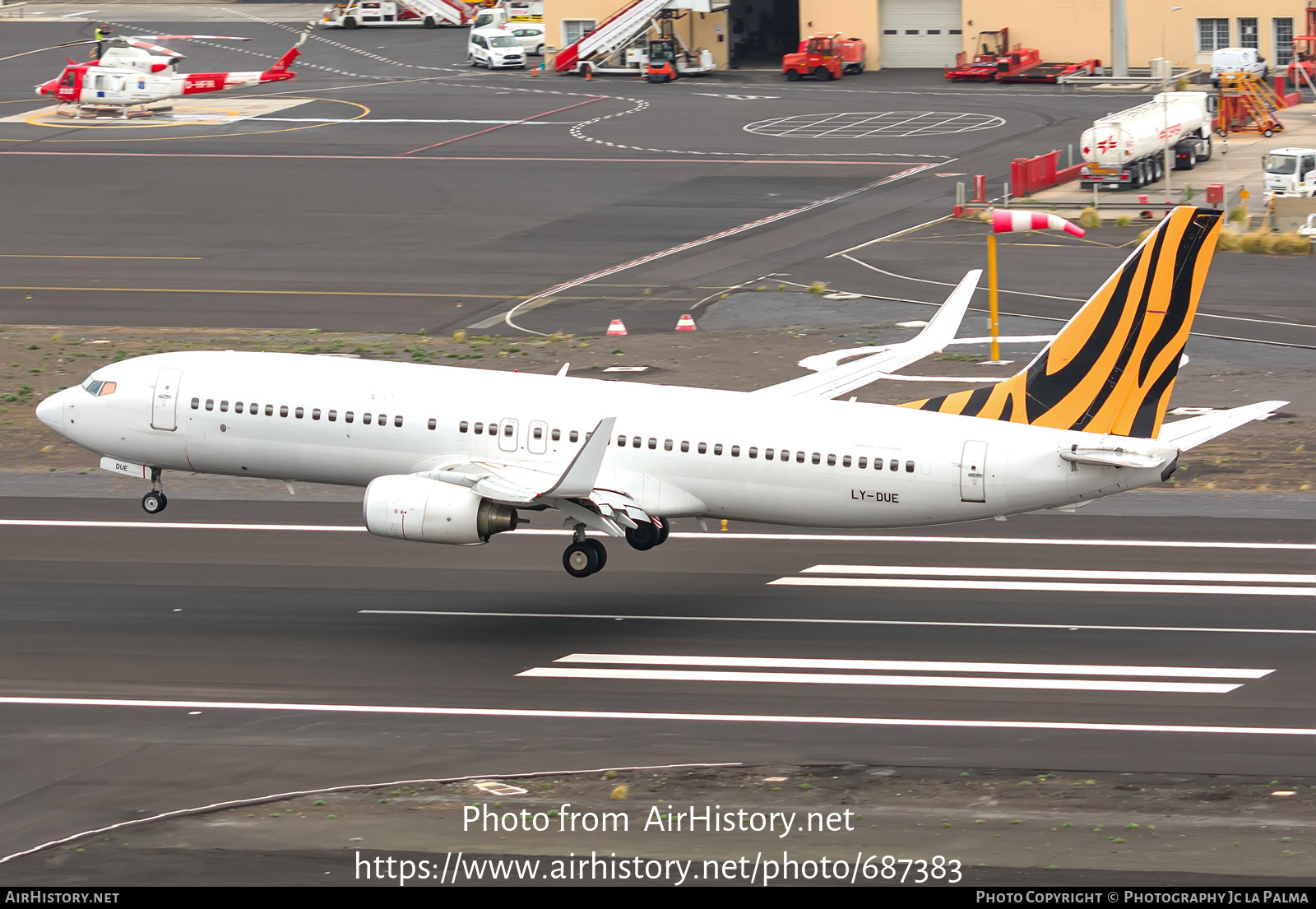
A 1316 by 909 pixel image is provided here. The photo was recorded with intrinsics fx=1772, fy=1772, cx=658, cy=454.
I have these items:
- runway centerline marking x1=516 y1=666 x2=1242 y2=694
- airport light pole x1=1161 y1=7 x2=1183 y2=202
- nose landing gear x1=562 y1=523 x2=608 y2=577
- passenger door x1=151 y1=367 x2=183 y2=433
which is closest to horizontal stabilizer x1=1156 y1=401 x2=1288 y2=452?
runway centerline marking x1=516 y1=666 x2=1242 y2=694

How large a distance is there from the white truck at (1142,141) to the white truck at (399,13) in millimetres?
75951

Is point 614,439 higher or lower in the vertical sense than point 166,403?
lower

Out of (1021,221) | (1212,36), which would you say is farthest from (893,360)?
(1212,36)

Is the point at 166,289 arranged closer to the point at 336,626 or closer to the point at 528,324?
the point at 528,324

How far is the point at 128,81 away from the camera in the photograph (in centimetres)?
10575

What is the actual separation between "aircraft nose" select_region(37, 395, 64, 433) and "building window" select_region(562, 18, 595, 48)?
92884 mm

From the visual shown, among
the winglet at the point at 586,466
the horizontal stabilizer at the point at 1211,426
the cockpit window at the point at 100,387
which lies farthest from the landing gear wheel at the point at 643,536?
the cockpit window at the point at 100,387

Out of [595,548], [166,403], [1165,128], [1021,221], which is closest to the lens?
[595,548]

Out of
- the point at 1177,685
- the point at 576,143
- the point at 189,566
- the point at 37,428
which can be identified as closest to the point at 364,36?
the point at 576,143

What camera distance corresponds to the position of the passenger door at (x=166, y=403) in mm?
37688

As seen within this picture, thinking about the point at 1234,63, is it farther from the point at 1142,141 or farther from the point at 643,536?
the point at 643,536

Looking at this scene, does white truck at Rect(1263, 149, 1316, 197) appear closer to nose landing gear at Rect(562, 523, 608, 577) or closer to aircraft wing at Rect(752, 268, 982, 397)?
aircraft wing at Rect(752, 268, 982, 397)

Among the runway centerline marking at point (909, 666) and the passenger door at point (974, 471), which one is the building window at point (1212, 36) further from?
the runway centerline marking at point (909, 666)

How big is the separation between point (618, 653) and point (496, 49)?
98.0m
